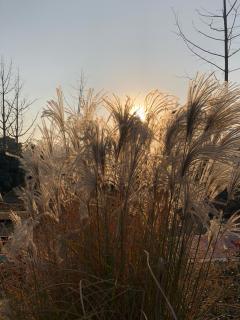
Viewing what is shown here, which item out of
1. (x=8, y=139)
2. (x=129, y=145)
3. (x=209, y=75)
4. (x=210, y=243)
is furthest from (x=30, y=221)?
(x=8, y=139)

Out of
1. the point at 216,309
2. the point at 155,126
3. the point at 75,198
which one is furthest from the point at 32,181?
the point at 216,309

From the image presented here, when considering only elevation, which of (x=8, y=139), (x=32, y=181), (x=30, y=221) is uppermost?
(x=8, y=139)

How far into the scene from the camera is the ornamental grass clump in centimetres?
315

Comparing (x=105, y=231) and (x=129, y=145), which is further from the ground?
(x=129, y=145)

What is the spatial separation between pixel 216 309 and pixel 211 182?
Result: 862mm

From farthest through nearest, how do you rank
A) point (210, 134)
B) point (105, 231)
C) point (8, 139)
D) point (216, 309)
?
point (8, 139)
point (216, 309)
point (105, 231)
point (210, 134)

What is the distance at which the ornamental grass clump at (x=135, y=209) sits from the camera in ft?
10.3

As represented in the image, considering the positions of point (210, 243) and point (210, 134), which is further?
point (210, 243)

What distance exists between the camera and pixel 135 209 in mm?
3494

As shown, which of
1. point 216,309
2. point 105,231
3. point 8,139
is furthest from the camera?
point 8,139

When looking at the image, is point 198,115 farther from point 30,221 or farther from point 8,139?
point 8,139

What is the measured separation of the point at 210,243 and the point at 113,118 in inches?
39.5

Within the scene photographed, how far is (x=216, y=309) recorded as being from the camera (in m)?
3.68

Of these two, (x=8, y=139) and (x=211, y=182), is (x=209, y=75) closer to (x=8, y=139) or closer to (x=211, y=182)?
(x=211, y=182)
